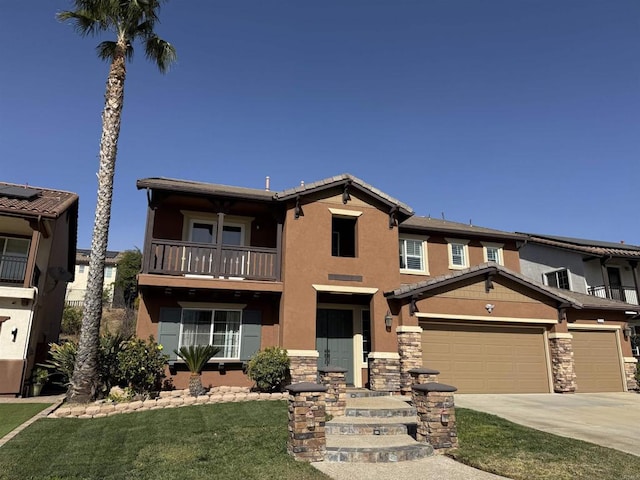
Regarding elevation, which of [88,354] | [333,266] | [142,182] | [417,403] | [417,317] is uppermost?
[142,182]

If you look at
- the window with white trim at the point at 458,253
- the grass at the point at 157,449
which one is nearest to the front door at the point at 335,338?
the grass at the point at 157,449

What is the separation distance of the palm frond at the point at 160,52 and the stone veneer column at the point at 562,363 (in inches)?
665

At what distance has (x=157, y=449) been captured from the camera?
24.2ft

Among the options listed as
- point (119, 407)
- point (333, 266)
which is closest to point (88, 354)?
point (119, 407)

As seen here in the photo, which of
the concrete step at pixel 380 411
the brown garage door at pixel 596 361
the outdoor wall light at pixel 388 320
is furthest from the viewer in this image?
the brown garage door at pixel 596 361

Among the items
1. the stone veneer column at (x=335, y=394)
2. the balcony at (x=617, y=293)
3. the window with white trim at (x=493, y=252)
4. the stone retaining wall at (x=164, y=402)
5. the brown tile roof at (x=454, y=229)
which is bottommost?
the stone retaining wall at (x=164, y=402)

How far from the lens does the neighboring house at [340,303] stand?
45.5 ft

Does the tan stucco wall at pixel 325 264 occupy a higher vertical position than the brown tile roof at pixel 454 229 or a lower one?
lower

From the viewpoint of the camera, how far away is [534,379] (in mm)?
15211

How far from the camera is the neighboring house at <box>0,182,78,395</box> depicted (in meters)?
13.0

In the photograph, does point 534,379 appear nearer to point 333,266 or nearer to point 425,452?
point 333,266

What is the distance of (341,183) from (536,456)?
1051 centimetres

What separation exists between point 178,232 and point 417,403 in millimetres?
10675

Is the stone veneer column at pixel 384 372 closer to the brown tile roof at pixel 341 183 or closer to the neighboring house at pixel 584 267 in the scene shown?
the brown tile roof at pixel 341 183
